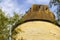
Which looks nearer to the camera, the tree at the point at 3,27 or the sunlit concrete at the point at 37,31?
the tree at the point at 3,27

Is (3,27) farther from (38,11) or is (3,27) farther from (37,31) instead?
(38,11)

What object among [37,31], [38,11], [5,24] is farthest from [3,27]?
[38,11]

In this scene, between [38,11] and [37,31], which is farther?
[38,11]

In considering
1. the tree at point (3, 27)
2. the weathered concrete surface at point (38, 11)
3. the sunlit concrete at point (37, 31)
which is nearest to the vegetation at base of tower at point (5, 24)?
the tree at point (3, 27)

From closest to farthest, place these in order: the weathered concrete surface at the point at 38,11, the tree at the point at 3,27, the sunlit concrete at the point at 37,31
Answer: the tree at the point at 3,27
the sunlit concrete at the point at 37,31
the weathered concrete surface at the point at 38,11

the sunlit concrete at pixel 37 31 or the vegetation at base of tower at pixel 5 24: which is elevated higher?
the vegetation at base of tower at pixel 5 24

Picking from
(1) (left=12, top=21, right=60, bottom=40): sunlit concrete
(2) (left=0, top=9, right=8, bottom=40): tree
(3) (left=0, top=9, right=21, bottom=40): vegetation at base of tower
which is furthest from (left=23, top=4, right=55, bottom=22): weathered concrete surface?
(2) (left=0, top=9, right=8, bottom=40): tree

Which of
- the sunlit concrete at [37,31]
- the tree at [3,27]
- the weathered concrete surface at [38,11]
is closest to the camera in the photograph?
the tree at [3,27]

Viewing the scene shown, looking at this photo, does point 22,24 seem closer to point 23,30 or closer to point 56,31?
point 23,30

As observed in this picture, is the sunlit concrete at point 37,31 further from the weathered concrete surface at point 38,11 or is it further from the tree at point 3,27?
the weathered concrete surface at point 38,11

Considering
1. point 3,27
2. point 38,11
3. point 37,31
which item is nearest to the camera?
point 3,27

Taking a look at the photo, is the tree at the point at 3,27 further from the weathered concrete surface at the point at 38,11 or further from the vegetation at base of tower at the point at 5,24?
the weathered concrete surface at the point at 38,11

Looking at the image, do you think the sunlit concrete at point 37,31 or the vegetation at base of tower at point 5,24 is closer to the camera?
the vegetation at base of tower at point 5,24

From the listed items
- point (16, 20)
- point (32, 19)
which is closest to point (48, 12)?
point (32, 19)
